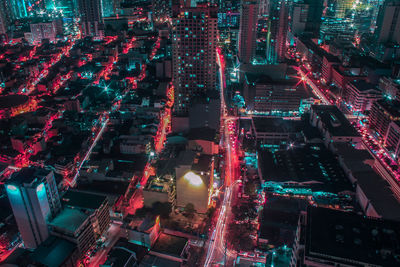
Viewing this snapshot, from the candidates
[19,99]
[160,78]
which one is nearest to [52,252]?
[19,99]

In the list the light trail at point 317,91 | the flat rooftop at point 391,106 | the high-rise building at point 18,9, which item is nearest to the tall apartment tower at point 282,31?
the light trail at point 317,91

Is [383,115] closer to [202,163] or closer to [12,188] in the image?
[202,163]

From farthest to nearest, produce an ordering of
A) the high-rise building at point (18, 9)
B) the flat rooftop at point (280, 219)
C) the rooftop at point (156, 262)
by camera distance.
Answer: the high-rise building at point (18, 9), the flat rooftop at point (280, 219), the rooftop at point (156, 262)

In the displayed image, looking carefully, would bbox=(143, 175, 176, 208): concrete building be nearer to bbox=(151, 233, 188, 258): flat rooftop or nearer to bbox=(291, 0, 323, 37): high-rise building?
bbox=(151, 233, 188, 258): flat rooftop

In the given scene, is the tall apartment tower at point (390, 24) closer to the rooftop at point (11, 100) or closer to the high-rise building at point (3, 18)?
the rooftop at point (11, 100)

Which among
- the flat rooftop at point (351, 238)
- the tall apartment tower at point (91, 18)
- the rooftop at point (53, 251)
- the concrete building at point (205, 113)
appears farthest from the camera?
the tall apartment tower at point (91, 18)

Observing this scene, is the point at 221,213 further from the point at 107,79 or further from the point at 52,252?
the point at 107,79

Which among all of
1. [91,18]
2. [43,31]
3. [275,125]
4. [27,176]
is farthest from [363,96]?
[43,31]

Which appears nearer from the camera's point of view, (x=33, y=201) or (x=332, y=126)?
(x=33, y=201)
